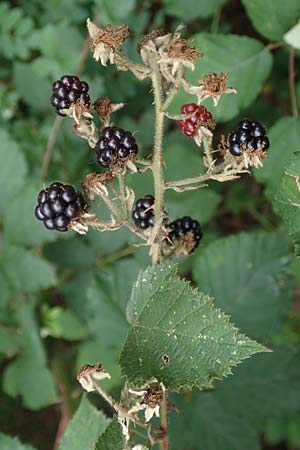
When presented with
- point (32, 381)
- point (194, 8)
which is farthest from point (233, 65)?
point (32, 381)

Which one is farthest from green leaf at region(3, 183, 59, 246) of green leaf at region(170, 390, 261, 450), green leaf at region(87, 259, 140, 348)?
green leaf at region(170, 390, 261, 450)

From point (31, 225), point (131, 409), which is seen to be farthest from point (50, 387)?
point (131, 409)

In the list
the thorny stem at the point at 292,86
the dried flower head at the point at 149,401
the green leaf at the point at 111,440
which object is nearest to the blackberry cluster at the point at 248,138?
the dried flower head at the point at 149,401

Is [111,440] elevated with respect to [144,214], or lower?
lower

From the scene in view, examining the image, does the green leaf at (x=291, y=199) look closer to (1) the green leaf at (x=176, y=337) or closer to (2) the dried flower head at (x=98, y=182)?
(1) the green leaf at (x=176, y=337)

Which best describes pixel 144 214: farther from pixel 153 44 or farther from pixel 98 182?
pixel 153 44

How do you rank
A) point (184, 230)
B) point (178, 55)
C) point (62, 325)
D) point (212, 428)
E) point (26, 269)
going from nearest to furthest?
point (178, 55) → point (184, 230) → point (212, 428) → point (26, 269) → point (62, 325)

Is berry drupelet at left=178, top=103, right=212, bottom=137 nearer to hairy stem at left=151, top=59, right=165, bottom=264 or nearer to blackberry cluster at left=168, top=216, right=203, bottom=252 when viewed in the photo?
hairy stem at left=151, top=59, right=165, bottom=264

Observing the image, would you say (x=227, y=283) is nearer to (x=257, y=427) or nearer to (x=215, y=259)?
(x=215, y=259)
